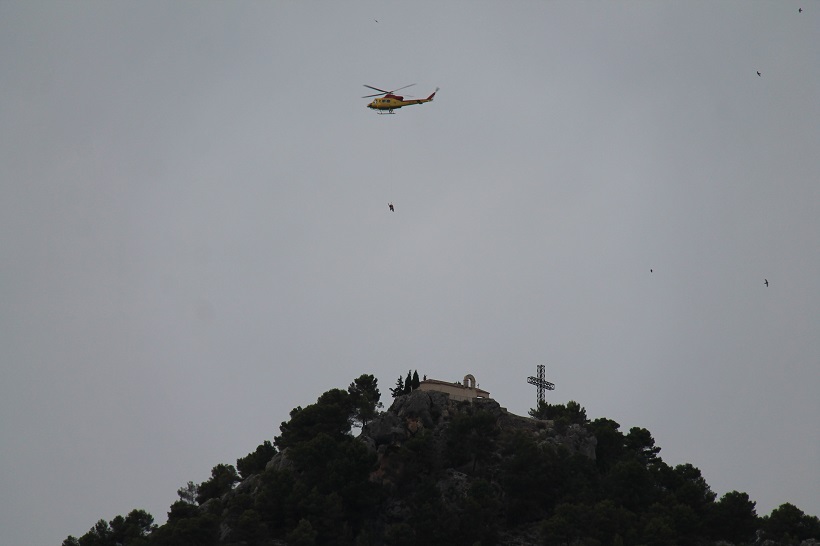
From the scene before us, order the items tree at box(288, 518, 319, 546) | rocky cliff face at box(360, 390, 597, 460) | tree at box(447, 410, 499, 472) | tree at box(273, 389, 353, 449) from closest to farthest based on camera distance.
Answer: tree at box(288, 518, 319, 546), tree at box(447, 410, 499, 472), rocky cliff face at box(360, 390, 597, 460), tree at box(273, 389, 353, 449)

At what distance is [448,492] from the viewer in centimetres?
10688

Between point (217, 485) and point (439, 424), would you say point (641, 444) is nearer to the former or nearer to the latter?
point (439, 424)

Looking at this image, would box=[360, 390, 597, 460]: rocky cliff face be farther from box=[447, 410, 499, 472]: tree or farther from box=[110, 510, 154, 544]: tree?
box=[110, 510, 154, 544]: tree

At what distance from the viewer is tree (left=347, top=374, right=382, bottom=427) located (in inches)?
4756

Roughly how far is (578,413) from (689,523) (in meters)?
28.9

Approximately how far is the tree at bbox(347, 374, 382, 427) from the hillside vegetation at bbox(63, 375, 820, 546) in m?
A: 0.26

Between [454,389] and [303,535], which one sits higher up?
[454,389]

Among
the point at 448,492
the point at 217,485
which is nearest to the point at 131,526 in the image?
the point at 217,485

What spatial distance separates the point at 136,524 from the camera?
366 ft

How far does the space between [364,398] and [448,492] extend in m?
19.8

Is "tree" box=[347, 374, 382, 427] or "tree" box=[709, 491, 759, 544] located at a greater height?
"tree" box=[347, 374, 382, 427]

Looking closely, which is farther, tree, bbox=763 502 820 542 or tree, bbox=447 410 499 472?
tree, bbox=447 410 499 472

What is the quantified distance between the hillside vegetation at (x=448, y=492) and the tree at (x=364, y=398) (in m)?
0.26

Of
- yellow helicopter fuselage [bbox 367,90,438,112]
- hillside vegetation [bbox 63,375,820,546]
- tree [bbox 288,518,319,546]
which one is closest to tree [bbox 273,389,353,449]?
hillside vegetation [bbox 63,375,820,546]
